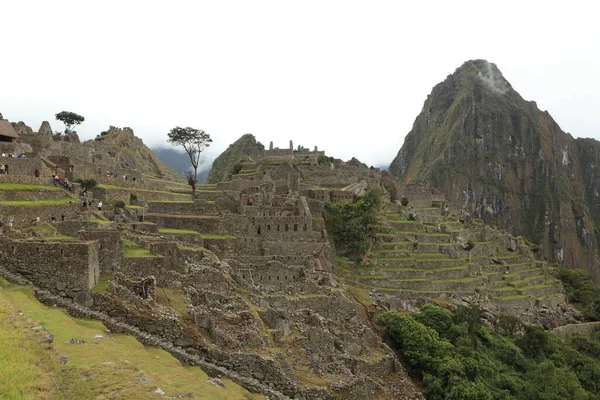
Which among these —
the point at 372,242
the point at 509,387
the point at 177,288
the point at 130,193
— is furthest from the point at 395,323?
the point at 130,193

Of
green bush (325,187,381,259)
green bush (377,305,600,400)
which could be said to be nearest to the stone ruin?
green bush (325,187,381,259)

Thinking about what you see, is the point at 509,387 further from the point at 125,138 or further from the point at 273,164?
the point at 125,138

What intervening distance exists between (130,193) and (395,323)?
22.5 metres

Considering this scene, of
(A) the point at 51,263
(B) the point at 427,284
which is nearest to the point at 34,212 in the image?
(A) the point at 51,263

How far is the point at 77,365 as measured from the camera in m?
10.7

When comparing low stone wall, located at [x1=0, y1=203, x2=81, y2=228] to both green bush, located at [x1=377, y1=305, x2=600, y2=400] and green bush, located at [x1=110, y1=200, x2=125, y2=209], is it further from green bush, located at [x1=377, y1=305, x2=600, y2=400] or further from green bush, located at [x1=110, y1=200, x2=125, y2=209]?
green bush, located at [x1=377, y1=305, x2=600, y2=400]

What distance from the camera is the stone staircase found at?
4031 cm

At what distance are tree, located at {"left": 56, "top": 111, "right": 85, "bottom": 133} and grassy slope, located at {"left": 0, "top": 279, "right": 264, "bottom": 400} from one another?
53508 mm

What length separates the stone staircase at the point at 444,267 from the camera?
132 ft

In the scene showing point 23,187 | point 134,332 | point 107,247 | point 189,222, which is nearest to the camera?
point 134,332

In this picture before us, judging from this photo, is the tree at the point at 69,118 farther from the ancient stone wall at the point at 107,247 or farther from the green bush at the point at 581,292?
the green bush at the point at 581,292

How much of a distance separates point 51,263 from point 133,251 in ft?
17.8

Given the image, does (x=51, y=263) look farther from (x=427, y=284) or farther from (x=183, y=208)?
(x=427, y=284)

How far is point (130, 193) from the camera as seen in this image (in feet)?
121
